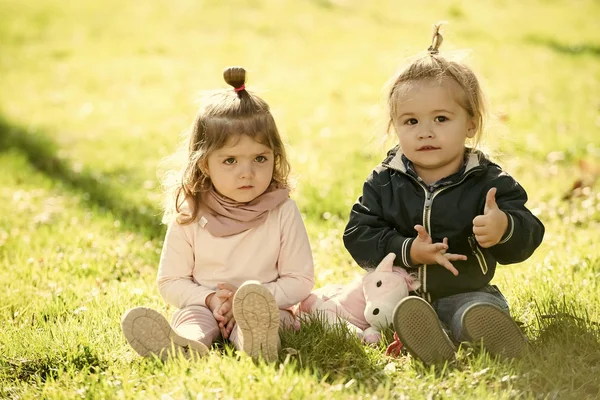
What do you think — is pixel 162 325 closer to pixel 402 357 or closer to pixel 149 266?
pixel 402 357

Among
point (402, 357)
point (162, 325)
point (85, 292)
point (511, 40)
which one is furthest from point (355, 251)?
point (511, 40)

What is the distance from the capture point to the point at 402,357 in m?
3.40

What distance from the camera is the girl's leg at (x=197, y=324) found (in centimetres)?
353

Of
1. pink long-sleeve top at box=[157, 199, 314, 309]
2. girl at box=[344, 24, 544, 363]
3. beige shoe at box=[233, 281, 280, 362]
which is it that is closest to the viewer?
beige shoe at box=[233, 281, 280, 362]

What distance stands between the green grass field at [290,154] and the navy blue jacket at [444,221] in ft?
1.17

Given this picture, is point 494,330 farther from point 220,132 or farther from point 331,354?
point 220,132

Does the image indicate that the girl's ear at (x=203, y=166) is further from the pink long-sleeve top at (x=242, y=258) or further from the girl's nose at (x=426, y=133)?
the girl's nose at (x=426, y=133)

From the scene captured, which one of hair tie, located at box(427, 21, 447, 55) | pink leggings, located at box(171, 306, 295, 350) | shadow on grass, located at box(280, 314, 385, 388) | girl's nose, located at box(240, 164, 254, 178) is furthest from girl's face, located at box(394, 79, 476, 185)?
pink leggings, located at box(171, 306, 295, 350)

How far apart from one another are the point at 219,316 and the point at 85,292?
3.88 feet

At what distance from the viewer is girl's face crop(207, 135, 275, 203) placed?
12.3ft

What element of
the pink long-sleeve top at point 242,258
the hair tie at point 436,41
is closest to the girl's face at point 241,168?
the pink long-sleeve top at point 242,258

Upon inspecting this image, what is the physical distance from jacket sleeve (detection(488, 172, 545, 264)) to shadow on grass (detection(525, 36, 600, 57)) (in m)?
9.39

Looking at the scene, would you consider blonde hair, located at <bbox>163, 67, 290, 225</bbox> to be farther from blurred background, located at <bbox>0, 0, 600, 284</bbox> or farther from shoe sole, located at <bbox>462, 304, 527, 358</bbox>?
shoe sole, located at <bbox>462, 304, 527, 358</bbox>

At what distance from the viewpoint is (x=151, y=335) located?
10.9ft
